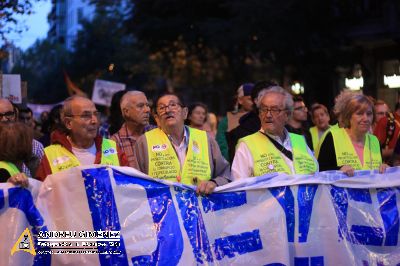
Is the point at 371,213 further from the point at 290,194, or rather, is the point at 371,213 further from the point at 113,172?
the point at 113,172

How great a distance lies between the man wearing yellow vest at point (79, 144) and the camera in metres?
5.96

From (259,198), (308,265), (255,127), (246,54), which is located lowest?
(308,265)

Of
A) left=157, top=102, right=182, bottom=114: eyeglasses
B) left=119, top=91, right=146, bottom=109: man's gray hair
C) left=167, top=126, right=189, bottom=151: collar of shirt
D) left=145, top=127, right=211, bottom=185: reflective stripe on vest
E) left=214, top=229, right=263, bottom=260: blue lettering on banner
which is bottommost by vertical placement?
left=214, top=229, right=263, bottom=260: blue lettering on banner

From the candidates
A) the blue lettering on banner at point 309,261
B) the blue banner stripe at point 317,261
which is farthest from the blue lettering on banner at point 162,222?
the blue banner stripe at point 317,261

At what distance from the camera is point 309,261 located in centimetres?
614

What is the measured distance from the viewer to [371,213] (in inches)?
253

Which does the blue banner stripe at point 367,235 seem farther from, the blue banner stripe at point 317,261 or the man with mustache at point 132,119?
the man with mustache at point 132,119

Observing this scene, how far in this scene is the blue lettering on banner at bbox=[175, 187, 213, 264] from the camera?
5.82 metres

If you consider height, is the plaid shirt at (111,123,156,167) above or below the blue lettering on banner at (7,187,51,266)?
above

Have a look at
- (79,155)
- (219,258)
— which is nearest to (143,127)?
(79,155)

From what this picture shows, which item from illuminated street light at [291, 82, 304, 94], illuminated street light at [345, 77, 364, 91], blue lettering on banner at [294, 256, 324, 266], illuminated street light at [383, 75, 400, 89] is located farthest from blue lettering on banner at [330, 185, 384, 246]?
illuminated street light at [291, 82, 304, 94]

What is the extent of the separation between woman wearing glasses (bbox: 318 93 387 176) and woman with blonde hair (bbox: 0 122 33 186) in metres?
2.56

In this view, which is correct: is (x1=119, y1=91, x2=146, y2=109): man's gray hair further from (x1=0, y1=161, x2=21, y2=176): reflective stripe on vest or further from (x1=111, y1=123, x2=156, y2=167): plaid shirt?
(x1=0, y1=161, x2=21, y2=176): reflective stripe on vest

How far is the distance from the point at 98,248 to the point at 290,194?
61.4 inches
